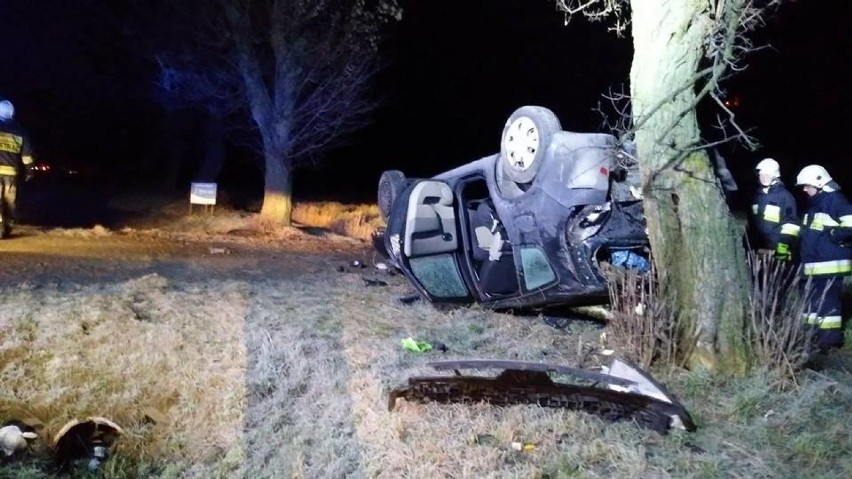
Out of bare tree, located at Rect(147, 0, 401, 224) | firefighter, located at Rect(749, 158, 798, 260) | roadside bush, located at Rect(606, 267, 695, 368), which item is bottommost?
roadside bush, located at Rect(606, 267, 695, 368)

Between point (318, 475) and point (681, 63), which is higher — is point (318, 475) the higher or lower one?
the lower one

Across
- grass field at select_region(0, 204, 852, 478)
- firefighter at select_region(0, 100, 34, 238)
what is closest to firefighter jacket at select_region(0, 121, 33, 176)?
firefighter at select_region(0, 100, 34, 238)

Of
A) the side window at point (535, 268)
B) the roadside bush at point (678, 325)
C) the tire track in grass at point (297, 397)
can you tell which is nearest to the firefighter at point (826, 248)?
the roadside bush at point (678, 325)

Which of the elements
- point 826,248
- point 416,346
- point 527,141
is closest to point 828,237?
point 826,248

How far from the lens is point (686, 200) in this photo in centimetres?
550

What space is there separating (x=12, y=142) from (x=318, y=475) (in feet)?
25.1

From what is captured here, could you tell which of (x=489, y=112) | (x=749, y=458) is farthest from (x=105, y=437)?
(x=489, y=112)

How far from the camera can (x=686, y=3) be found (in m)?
5.45

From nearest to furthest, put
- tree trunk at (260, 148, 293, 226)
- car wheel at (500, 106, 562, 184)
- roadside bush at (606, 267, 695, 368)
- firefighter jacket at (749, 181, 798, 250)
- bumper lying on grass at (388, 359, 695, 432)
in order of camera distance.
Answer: bumper lying on grass at (388, 359, 695, 432), roadside bush at (606, 267, 695, 368), car wheel at (500, 106, 562, 184), firefighter jacket at (749, 181, 798, 250), tree trunk at (260, 148, 293, 226)

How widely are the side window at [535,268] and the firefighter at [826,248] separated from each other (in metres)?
Result: 2.14

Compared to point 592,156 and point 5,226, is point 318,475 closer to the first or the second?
point 592,156

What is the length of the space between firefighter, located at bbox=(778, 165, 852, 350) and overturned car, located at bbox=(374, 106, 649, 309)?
→ 1473mm

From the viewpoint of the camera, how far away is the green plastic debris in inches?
230

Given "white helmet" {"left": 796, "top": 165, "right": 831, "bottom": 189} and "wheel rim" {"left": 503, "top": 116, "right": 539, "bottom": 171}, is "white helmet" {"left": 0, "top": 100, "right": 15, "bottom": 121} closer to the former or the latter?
"wheel rim" {"left": 503, "top": 116, "right": 539, "bottom": 171}
